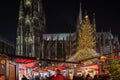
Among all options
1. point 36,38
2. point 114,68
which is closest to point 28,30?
point 36,38

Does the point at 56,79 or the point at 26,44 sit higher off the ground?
the point at 26,44

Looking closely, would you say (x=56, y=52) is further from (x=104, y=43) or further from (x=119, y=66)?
(x=119, y=66)

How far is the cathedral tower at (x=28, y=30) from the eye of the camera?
14600 centimetres

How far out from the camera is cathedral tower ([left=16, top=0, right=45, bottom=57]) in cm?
14600

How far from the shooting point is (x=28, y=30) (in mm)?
148125

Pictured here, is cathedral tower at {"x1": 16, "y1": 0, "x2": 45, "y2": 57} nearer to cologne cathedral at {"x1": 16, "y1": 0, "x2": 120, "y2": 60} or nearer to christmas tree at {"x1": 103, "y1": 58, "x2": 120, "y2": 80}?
cologne cathedral at {"x1": 16, "y1": 0, "x2": 120, "y2": 60}

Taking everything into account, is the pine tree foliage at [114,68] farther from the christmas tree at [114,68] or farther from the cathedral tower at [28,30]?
the cathedral tower at [28,30]

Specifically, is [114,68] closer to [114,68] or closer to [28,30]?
[114,68]

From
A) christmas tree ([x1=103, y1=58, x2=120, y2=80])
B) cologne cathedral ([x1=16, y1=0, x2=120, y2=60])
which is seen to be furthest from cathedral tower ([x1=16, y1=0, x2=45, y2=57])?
christmas tree ([x1=103, y1=58, x2=120, y2=80])

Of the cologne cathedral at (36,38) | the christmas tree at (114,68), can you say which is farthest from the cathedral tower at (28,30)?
the christmas tree at (114,68)

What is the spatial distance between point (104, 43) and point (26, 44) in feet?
112

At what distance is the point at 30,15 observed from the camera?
149m

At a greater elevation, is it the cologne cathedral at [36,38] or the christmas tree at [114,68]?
the cologne cathedral at [36,38]

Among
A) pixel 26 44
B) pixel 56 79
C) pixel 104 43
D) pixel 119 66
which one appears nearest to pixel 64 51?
pixel 26 44
